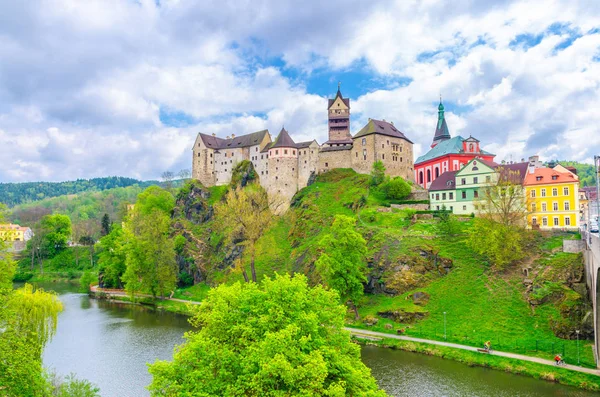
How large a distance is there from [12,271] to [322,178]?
54.6 meters

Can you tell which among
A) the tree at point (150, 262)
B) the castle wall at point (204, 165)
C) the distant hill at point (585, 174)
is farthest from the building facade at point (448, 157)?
the distant hill at point (585, 174)

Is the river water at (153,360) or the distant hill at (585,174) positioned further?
the distant hill at (585,174)

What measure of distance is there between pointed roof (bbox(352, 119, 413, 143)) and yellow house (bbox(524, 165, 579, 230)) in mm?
25997

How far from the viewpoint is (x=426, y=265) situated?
4644 centimetres

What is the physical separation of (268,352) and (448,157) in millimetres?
59394

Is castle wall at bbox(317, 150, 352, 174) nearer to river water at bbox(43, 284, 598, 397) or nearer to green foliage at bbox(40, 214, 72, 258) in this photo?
river water at bbox(43, 284, 598, 397)

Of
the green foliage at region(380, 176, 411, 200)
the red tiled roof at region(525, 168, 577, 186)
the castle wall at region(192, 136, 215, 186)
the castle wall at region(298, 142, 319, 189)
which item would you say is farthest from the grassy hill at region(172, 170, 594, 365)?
the castle wall at region(192, 136, 215, 186)

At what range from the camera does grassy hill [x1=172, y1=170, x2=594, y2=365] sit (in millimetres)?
35125

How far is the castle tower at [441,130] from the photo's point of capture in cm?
9034

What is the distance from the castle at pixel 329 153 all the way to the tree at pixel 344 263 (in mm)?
29935

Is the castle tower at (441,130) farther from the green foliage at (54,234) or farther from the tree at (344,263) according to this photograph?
the green foliage at (54,234)

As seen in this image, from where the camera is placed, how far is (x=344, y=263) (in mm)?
42375

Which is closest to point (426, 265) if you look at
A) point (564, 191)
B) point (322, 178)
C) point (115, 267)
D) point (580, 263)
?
point (580, 263)

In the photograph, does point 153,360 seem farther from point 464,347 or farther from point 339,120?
point 339,120
